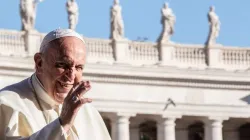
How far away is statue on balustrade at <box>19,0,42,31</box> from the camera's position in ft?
143

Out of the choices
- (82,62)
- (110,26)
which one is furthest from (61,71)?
(110,26)

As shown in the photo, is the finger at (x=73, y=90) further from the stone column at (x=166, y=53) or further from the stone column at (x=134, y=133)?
the stone column at (x=134, y=133)

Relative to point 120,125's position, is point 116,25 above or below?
above

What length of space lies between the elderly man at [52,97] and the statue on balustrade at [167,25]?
138ft

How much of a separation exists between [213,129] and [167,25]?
5849mm

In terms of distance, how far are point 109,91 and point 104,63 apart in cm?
137

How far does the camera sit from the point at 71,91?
192 inches

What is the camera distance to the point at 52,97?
5207mm

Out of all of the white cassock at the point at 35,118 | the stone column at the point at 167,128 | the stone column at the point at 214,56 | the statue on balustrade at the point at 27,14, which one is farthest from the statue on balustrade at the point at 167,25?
the white cassock at the point at 35,118

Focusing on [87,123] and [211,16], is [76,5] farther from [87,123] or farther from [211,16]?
[87,123]

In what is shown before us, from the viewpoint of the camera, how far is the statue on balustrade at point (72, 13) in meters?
44.8

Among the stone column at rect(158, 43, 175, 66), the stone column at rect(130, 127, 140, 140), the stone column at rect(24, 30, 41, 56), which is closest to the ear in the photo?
the stone column at rect(24, 30, 41, 56)

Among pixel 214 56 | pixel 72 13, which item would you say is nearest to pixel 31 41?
pixel 72 13

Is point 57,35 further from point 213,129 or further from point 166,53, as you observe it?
point 166,53
